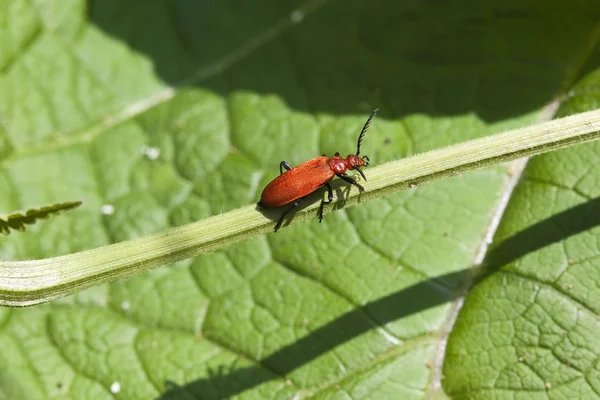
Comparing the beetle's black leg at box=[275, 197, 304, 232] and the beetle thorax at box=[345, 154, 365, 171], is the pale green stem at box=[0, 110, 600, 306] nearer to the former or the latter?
the beetle's black leg at box=[275, 197, 304, 232]

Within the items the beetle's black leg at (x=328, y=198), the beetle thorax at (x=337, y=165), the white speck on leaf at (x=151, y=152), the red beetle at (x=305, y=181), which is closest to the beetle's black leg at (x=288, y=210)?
the red beetle at (x=305, y=181)

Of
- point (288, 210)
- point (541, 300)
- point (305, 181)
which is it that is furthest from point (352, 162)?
point (541, 300)

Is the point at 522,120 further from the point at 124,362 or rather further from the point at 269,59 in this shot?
the point at 124,362

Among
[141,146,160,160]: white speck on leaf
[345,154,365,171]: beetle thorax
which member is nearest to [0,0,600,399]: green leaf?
[141,146,160,160]: white speck on leaf

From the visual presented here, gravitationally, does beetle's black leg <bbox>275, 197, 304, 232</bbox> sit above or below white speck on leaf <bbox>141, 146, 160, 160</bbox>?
below

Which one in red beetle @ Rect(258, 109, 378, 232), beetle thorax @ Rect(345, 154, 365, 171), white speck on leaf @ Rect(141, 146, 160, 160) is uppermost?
white speck on leaf @ Rect(141, 146, 160, 160)

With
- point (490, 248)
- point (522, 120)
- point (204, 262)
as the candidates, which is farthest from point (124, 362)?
point (522, 120)

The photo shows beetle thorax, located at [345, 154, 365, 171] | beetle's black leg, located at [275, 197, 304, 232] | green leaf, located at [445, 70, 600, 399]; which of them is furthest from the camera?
beetle thorax, located at [345, 154, 365, 171]
